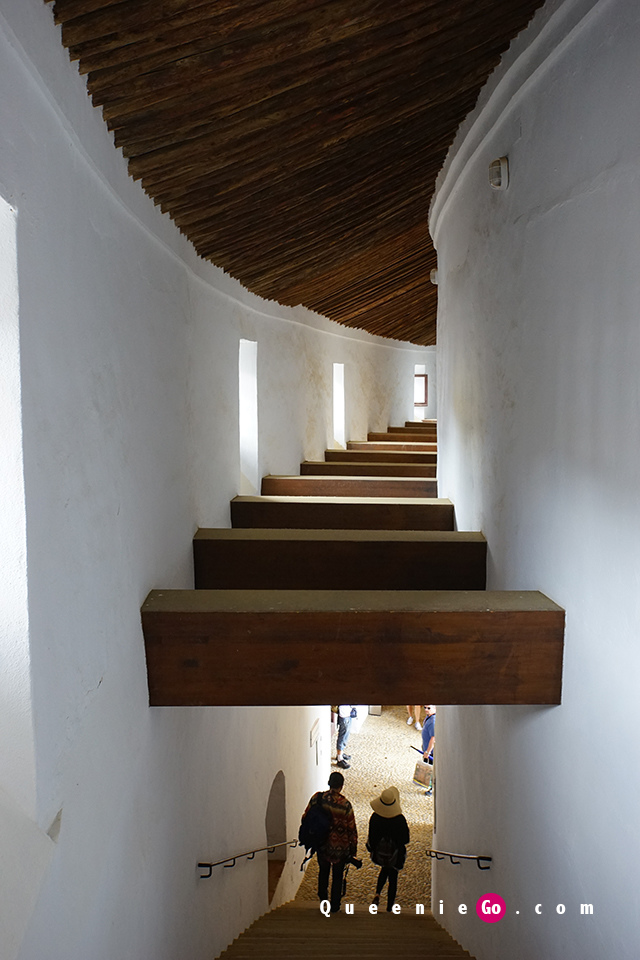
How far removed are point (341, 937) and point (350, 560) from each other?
375 centimetres

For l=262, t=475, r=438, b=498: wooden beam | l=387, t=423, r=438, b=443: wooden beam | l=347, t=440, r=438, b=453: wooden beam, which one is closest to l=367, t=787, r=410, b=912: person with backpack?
l=262, t=475, r=438, b=498: wooden beam

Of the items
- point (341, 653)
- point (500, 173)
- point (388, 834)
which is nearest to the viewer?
point (341, 653)

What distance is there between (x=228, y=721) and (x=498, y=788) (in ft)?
6.83

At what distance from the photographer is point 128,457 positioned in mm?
3094

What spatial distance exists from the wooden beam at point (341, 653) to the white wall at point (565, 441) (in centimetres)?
30

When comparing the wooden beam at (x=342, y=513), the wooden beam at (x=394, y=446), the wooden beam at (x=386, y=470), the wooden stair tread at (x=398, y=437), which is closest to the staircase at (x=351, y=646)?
the wooden beam at (x=342, y=513)

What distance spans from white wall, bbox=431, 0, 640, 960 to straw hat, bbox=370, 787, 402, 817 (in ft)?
5.42

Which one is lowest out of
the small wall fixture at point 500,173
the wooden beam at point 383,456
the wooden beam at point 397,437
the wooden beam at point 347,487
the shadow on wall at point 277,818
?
the shadow on wall at point 277,818

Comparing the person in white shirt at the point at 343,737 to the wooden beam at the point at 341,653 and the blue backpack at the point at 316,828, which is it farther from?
the wooden beam at the point at 341,653

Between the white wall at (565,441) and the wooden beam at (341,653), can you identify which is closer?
the white wall at (565,441)

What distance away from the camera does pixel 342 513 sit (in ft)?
18.2

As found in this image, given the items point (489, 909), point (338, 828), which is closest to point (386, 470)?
point (338, 828)

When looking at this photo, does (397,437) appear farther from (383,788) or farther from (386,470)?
(383,788)

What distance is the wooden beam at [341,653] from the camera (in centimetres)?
322
